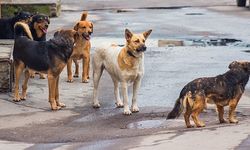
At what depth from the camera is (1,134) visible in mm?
10195

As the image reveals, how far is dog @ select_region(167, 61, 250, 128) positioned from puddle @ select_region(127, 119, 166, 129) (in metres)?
Result: 0.46

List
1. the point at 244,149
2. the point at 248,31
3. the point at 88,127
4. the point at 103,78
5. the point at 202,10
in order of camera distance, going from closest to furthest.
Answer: the point at 244,149, the point at 88,127, the point at 103,78, the point at 248,31, the point at 202,10

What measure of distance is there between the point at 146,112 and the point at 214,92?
1.90 m

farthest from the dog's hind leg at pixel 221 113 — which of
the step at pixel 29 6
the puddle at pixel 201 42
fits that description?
the step at pixel 29 6

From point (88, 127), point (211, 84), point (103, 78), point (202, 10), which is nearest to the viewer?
point (211, 84)

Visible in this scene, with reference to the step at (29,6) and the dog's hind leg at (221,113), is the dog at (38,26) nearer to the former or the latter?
the dog's hind leg at (221,113)

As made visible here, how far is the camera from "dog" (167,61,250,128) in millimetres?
9867

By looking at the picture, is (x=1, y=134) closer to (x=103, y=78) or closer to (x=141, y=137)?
(x=141, y=137)

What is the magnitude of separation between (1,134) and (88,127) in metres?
1.25

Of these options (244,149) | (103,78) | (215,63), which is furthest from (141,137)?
(215,63)

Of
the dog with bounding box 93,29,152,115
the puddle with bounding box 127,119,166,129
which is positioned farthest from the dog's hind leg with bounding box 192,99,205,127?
the dog with bounding box 93,29,152,115

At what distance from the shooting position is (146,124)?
10.8m

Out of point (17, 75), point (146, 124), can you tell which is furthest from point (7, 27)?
point (146, 124)

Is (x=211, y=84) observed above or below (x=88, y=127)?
above
